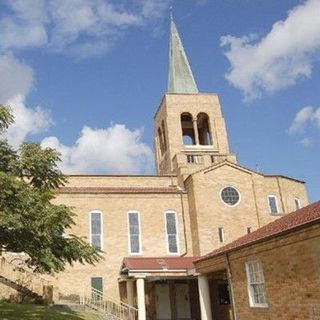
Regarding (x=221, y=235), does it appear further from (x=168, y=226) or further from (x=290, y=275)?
(x=290, y=275)

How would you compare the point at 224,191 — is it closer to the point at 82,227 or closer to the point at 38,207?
the point at 82,227

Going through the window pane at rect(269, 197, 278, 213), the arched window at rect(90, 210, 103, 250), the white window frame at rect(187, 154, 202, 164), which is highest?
the white window frame at rect(187, 154, 202, 164)

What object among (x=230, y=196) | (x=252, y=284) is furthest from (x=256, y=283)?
(x=230, y=196)

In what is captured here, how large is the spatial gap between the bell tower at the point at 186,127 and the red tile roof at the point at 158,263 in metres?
8.76

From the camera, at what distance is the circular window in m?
31.3

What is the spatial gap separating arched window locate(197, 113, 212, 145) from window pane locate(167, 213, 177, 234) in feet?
43.9

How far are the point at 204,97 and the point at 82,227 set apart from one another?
19.7 m

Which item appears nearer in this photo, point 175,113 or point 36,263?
point 36,263

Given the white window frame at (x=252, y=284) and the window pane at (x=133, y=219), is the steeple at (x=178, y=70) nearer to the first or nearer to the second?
the window pane at (x=133, y=219)

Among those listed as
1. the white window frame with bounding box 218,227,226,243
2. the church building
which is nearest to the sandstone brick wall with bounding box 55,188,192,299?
the church building

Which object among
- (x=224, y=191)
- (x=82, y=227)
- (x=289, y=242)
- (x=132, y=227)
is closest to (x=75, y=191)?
(x=82, y=227)

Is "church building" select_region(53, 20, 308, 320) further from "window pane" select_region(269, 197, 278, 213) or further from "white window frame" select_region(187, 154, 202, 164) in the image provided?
"white window frame" select_region(187, 154, 202, 164)

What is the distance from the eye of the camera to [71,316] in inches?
794

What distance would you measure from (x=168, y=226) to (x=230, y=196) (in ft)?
16.4
